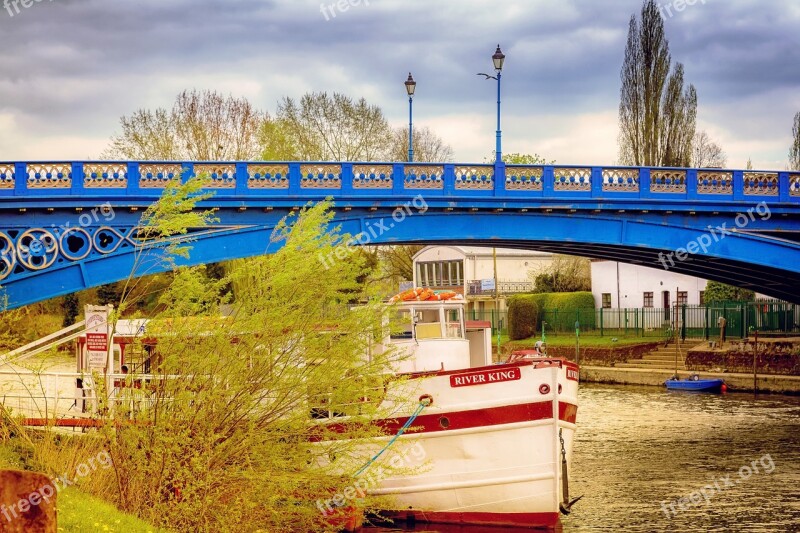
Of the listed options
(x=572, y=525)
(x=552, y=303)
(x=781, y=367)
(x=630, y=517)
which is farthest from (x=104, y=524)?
(x=552, y=303)

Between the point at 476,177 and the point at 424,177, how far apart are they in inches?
54.4

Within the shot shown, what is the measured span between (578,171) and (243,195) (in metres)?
8.88

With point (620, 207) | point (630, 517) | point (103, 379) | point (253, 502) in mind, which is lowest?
point (630, 517)

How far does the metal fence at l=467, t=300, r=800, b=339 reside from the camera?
179 feet

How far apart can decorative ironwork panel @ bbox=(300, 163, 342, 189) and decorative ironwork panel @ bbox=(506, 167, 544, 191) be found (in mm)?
4426

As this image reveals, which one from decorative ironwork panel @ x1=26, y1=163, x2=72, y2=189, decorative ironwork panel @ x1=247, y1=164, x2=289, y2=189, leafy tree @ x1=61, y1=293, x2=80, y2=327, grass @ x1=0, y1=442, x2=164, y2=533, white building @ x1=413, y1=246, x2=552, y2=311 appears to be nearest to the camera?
grass @ x1=0, y1=442, x2=164, y2=533

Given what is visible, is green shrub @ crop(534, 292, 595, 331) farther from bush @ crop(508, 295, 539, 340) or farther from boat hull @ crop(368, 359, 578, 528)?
boat hull @ crop(368, 359, 578, 528)

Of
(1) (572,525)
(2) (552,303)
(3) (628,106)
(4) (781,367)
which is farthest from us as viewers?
(2) (552,303)

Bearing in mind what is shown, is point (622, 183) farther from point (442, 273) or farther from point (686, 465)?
point (442, 273)

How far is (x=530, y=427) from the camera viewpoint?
20672 mm

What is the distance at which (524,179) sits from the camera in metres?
29.9

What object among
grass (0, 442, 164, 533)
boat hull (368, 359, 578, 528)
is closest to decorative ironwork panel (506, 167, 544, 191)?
boat hull (368, 359, 578, 528)

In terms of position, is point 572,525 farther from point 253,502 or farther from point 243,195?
point 243,195

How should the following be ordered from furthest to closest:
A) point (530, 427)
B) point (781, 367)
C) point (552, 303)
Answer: point (552, 303) < point (781, 367) < point (530, 427)
